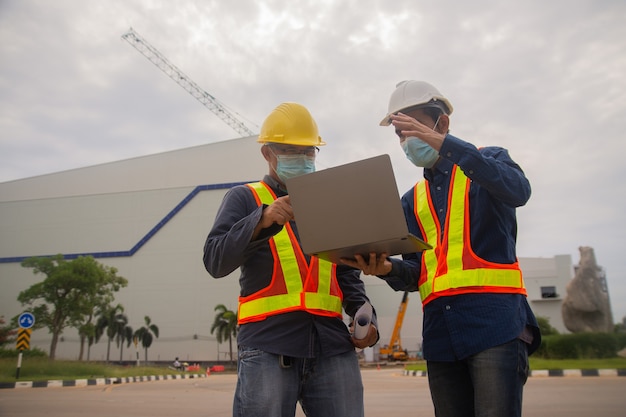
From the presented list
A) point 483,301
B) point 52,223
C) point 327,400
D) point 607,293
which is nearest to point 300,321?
point 327,400

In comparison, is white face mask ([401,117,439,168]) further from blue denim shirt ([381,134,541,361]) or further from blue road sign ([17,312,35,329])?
blue road sign ([17,312,35,329])

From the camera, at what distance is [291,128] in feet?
7.30

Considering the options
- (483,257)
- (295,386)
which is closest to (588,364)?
(483,257)

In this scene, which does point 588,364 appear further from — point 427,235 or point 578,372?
point 427,235

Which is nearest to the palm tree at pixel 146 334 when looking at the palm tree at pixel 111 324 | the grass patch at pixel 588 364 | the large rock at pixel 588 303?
the palm tree at pixel 111 324

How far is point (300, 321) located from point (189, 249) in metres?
45.5

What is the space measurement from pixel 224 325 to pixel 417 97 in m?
41.1

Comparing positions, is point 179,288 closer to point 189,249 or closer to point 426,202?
point 189,249

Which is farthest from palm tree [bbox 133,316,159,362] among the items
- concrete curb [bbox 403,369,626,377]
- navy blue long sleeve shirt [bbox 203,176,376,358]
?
navy blue long sleeve shirt [bbox 203,176,376,358]

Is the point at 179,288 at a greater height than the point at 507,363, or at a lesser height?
greater

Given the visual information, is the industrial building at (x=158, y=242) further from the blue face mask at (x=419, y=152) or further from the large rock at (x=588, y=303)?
the blue face mask at (x=419, y=152)

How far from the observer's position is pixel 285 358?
1.89 meters

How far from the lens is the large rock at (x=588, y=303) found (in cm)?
1678

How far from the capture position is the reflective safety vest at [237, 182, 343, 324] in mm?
1981
